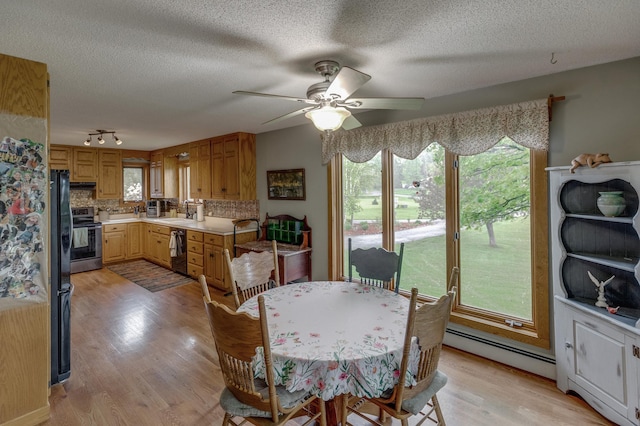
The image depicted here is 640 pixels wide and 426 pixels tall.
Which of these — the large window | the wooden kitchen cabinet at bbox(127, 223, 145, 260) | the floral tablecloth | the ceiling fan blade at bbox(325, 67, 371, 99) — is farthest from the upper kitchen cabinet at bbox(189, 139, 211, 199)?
the ceiling fan blade at bbox(325, 67, 371, 99)

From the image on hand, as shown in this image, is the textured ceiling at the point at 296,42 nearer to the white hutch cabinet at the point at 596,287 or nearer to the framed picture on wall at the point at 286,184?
the white hutch cabinet at the point at 596,287

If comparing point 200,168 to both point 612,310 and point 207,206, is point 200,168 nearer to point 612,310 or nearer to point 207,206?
point 207,206

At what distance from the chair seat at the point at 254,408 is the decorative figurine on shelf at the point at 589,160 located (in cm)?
228

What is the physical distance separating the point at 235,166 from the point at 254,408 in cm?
372

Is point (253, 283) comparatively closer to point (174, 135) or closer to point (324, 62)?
point (324, 62)

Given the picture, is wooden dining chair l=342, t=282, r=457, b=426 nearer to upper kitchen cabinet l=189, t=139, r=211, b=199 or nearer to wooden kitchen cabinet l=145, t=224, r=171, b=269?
upper kitchen cabinet l=189, t=139, r=211, b=199

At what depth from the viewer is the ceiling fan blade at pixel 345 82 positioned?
5.28 feet

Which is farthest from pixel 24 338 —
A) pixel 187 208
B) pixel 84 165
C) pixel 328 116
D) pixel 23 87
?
pixel 84 165

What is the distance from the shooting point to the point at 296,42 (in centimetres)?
187

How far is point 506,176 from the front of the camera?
278 centimetres

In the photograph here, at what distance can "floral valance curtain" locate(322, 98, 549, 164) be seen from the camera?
2.46m

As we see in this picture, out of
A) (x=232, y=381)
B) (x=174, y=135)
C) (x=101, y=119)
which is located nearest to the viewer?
(x=232, y=381)

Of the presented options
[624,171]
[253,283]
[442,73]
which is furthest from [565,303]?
[253,283]

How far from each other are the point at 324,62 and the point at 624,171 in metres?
2.03
